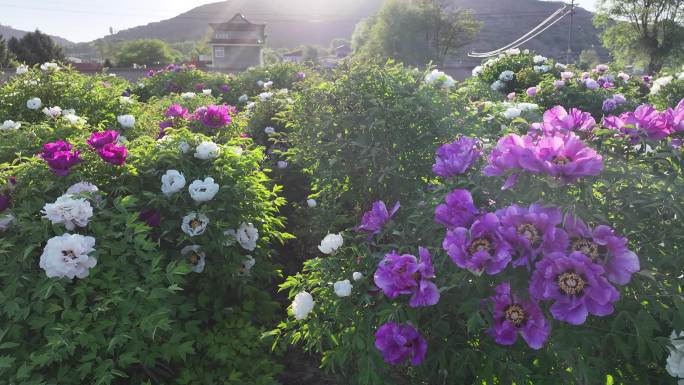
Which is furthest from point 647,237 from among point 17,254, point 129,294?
point 17,254

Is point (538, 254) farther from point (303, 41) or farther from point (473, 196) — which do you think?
point (303, 41)

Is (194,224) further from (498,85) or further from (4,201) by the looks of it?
(498,85)

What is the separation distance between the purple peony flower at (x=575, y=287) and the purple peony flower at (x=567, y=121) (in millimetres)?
619

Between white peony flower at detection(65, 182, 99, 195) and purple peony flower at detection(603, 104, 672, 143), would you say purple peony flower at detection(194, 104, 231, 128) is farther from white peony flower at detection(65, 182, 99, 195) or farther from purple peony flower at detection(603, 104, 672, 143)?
purple peony flower at detection(603, 104, 672, 143)

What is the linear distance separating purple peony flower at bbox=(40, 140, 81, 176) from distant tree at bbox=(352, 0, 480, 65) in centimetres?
4505

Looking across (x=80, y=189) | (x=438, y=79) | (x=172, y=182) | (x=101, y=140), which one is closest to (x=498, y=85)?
(x=438, y=79)

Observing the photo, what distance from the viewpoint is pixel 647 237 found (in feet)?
5.51

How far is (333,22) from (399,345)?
162443mm

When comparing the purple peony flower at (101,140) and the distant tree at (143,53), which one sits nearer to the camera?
the purple peony flower at (101,140)

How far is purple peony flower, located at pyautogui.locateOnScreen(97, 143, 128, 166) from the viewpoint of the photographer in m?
2.67

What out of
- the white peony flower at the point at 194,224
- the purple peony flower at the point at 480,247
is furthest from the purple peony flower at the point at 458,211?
the white peony flower at the point at 194,224

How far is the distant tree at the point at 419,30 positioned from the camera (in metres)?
46.9

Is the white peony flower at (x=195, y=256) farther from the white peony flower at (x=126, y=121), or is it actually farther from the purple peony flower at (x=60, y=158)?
→ the white peony flower at (x=126, y=121)

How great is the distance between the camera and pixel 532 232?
4.83 ft
